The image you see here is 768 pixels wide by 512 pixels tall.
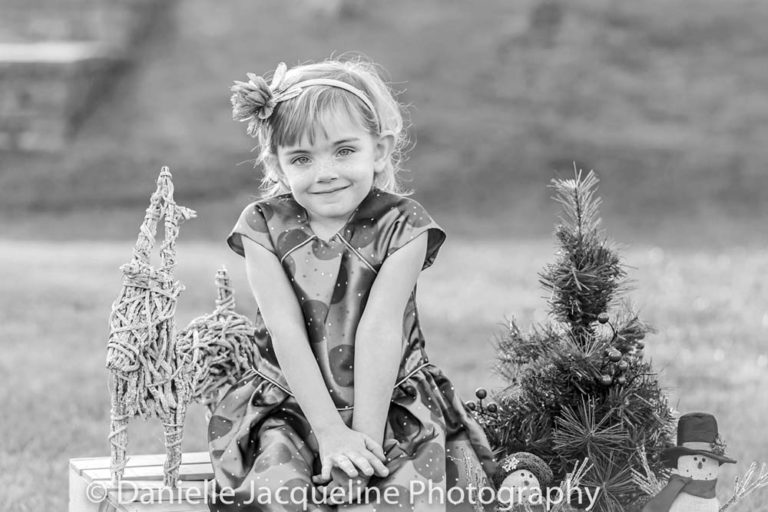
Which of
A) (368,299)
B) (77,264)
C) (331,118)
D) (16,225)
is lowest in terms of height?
(368,299)

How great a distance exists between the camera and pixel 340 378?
2814 mm

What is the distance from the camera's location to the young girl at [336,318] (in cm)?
270

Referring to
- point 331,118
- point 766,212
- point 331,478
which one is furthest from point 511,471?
point 766,212

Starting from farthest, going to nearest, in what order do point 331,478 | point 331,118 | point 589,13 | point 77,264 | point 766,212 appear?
point 589,13 < point 766,212 < point 77,264 < point 331,118 < point 331,478

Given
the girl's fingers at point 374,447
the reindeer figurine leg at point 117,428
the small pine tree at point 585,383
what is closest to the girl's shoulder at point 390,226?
the small pine tree at point 585,383

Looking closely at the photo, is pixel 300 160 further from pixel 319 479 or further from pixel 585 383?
pixel 585 383

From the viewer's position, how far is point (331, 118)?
9.16 ft

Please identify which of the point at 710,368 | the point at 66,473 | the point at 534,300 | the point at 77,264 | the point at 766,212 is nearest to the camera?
the point at 66,473

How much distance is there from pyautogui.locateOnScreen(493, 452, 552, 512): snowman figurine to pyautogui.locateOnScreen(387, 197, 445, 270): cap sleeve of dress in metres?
0.56

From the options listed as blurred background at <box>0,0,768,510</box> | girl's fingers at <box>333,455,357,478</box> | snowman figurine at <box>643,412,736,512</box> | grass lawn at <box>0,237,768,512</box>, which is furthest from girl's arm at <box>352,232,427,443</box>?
blurred background at <box>0,0,768,510</box>

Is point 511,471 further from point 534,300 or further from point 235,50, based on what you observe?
point 235,50

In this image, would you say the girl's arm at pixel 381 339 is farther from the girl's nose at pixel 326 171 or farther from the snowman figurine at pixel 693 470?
the snowman figurine at pixel 693 470

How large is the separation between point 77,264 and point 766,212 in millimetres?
6491

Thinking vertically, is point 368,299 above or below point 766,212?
below
